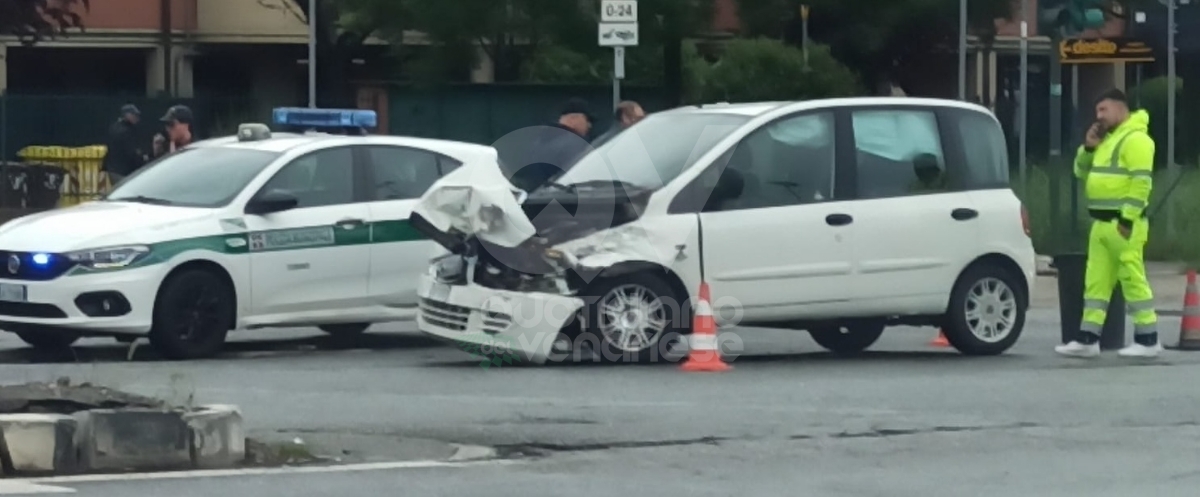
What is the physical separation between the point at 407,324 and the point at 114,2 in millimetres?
25882

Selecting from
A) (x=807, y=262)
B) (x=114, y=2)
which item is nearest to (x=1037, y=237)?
(x=807, y=262)

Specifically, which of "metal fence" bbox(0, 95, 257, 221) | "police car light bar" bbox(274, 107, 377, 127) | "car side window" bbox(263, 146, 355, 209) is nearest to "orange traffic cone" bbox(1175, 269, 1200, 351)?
"car side window" bbox(263, 146, 355, 209)

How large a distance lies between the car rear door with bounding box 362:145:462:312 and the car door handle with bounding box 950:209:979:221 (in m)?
3.40

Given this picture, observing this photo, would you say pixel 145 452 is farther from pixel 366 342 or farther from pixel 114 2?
pixel 114 2

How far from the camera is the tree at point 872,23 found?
33.0 meters

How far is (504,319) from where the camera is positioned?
14.0 m

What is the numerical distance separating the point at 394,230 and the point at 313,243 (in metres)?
0.63

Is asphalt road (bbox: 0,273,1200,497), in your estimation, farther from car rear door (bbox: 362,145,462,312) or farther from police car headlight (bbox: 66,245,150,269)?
police car headlight (bbox: 66,245,150,269)

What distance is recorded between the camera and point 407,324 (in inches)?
711

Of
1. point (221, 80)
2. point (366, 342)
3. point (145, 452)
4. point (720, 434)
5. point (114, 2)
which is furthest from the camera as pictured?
point (221, 80)

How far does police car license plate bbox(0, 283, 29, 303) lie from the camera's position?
14.1 metres

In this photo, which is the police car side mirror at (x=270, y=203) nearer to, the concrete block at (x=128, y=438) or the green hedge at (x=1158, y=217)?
the concrete block at (x=128, y=438)

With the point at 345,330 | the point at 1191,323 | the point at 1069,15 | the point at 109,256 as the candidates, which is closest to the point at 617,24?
the point at 1069,15

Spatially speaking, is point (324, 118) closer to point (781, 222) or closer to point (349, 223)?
point (349, 223)
